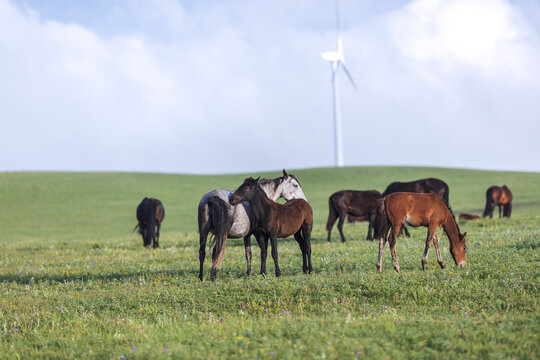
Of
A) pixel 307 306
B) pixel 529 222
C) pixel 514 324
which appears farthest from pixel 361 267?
pixel 529 222

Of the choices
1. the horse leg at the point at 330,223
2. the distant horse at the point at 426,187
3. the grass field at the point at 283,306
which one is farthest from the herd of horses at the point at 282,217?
the distant horse at the point at 426,187

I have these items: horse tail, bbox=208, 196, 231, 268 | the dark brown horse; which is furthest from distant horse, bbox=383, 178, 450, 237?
horse tail, bbox=208, 196, 231, 268

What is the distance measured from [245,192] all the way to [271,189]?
1.22 m

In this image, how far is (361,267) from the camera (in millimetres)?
13273

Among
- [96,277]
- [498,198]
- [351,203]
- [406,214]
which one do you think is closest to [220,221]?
[406,214]

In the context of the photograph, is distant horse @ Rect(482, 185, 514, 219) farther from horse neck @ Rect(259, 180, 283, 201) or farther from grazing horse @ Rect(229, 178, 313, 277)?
horse neck @ Rect(259, 180, 283, 201)

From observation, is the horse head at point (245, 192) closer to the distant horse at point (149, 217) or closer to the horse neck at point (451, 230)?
the horse neck at point (451, 230)

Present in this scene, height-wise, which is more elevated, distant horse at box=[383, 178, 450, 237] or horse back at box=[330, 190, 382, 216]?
distant horse at box=[383, 178, 450, 237]

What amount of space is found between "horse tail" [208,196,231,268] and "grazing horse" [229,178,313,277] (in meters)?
0.54

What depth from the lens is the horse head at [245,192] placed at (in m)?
11.7

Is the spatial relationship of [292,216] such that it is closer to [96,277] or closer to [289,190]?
[289,190]

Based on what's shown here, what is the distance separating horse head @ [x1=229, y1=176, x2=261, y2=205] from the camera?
11719 mm

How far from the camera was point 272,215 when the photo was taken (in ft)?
39.9

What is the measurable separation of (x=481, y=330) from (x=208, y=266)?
28.4ft
